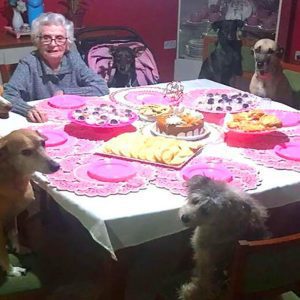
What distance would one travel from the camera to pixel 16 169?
5.72 feet

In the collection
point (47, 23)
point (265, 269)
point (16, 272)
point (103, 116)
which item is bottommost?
point (16, 272)

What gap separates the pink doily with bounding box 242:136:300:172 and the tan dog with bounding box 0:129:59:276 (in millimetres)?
723

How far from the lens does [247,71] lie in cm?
372

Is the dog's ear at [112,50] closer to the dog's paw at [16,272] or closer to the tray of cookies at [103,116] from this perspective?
the tray of cookies at [103,116]

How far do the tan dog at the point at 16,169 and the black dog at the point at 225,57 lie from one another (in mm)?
2247

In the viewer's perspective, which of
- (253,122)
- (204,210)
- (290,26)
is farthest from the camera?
(290,26)

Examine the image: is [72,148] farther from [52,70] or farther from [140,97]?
[52,70]

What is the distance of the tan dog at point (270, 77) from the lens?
317 cm

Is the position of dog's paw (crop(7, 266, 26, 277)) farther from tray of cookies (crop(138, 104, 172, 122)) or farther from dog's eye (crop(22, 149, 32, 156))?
tray of cookies (crop(138, 104, 172, 122))

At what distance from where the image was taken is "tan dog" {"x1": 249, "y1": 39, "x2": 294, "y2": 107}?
317 centimetres

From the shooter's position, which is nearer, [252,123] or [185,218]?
[185,218]

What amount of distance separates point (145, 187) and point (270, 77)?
1669 mm

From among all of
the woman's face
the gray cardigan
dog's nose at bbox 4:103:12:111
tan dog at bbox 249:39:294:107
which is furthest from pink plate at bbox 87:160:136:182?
tan dog at bbox 249:39:294:107

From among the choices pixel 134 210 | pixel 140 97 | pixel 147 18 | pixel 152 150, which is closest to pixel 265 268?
pixel 134 210
